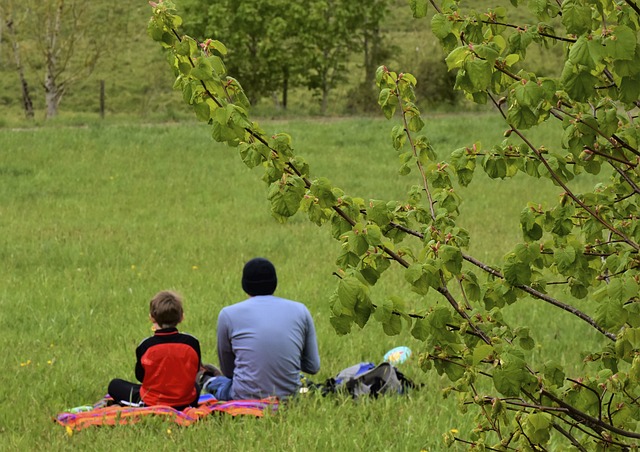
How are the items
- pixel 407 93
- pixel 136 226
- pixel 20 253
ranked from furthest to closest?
pixel 136 226, pixel 20 253, pixel 407 93

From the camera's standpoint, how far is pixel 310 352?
257 inches

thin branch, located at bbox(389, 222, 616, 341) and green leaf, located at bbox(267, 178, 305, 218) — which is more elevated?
green leaf, located at bbox(267, 178, 305, 218)

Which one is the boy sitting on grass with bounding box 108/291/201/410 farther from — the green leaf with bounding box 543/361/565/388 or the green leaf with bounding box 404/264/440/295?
the green leaf with bounding box 404/264/440/295

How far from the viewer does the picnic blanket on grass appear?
571cm

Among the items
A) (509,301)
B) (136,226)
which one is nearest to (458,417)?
(509,301)

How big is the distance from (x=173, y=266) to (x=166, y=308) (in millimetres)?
5055

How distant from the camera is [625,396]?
279 cm

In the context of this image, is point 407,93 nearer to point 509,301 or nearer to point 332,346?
point 509,301

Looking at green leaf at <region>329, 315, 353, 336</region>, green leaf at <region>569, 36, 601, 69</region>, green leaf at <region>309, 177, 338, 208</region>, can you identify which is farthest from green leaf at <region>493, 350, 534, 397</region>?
green leaf at <region>569, 36, 601, 69</region>

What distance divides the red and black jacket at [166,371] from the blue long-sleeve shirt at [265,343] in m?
0.32

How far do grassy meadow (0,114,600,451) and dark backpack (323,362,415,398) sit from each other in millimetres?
165

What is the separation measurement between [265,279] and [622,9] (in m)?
4.20

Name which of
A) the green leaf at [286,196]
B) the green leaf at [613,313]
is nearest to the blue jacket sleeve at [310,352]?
the green leaf at [286,196]

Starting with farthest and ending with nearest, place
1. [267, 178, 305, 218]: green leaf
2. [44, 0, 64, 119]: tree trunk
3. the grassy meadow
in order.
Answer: [44, 0, 64, 119]: tree trunk, the grassy meadow, [267, 178, 305, 218]: green leaf
